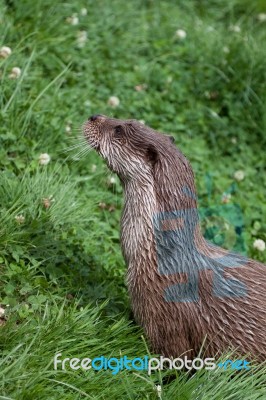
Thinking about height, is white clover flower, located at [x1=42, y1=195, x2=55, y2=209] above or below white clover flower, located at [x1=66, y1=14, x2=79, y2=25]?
below

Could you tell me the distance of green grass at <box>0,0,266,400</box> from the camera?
11.7ft

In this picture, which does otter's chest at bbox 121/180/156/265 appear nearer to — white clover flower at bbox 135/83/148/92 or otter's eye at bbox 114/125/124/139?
otter's eye at bbox 114/125/124/139

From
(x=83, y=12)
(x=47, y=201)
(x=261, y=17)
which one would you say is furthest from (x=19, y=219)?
(x=261, y=17)

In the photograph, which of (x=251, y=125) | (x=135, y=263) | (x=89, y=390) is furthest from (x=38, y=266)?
(x=251, y=125)

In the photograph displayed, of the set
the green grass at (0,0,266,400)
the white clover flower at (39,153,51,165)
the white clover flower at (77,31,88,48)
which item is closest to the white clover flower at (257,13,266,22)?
the green grass at (0,0,266,400)

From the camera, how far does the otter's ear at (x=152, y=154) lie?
382cm

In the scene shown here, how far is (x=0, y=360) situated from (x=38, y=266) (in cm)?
91

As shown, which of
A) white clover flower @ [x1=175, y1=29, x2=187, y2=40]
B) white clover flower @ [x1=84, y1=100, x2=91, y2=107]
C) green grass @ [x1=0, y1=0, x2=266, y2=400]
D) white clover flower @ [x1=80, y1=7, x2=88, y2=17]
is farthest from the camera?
white clover flower @ [x1=175, y1=29, x2=187, y2=40]

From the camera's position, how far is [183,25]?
6.83 m

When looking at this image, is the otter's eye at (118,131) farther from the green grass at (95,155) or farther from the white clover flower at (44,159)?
the white clover flower at (44,159)

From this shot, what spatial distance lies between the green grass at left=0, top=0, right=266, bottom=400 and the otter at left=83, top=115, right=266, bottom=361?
0.53 ft

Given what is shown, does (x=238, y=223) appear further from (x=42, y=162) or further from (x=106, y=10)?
(x=106, y=10)

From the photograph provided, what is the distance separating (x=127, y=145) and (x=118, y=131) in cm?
11

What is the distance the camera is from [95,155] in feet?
17.4
